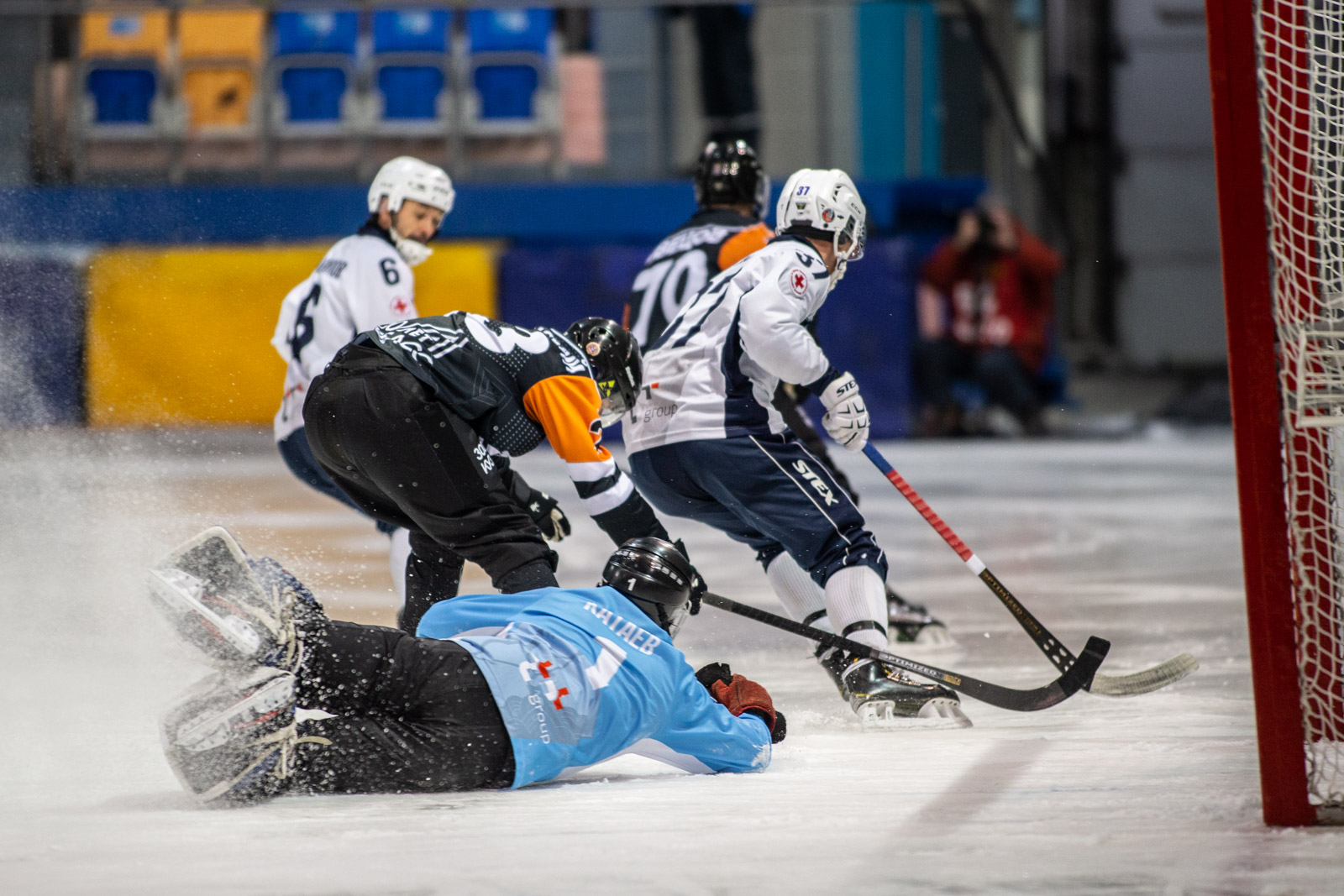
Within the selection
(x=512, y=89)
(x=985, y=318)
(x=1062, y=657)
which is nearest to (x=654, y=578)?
(x=1062, y=657)

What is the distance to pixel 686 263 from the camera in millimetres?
4840

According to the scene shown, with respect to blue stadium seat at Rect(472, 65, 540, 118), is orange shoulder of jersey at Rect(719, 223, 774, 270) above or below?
below

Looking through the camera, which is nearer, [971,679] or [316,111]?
[971,679]

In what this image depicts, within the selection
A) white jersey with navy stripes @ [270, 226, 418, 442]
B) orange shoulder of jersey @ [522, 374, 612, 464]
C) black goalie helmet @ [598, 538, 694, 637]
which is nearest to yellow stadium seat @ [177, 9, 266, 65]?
white jersey with navy stripes @ [270, 226, 418, 442]

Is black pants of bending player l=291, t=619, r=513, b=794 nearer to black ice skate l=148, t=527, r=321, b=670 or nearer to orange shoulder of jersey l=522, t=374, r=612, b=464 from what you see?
black ice skate l=148, t=527, r=321, b=670

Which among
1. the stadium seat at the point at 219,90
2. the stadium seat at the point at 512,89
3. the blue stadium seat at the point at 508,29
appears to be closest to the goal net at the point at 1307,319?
the stadium seat at the point at 512,89

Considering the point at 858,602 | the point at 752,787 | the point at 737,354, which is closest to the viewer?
the point at 752,787

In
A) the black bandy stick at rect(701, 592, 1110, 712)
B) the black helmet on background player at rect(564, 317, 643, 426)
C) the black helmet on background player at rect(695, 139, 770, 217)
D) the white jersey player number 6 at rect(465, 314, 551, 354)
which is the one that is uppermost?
the black helmet on background player at rect(695, 139, 770, 217)

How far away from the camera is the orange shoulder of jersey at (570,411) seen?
3500 mm

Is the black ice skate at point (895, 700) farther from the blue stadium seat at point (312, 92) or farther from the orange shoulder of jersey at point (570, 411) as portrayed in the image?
the blue stadium seat at point (312, 92)

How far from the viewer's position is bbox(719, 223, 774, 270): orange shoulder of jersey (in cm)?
479

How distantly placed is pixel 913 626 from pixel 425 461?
1.86 meters

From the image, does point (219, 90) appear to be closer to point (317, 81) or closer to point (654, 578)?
point (317, 81)

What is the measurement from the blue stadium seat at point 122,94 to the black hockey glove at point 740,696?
9964 millimetres
